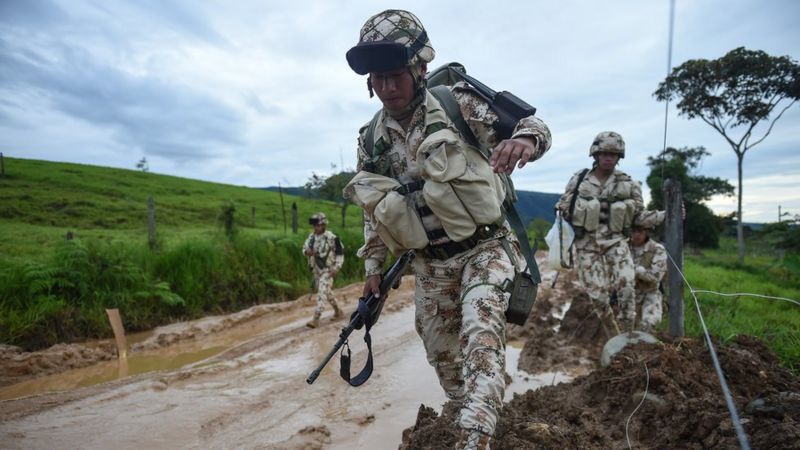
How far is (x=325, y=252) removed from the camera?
9281 millimetres

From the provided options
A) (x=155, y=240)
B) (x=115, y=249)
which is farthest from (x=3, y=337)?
(x=155, y=240)

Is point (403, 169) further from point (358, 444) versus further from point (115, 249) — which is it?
point (115, 249)

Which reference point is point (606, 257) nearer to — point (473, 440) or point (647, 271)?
point (647, 271)

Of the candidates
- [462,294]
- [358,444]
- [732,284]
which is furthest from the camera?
[732,284]

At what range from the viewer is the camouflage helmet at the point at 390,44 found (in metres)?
2.50

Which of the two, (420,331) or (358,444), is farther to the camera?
(358,444)

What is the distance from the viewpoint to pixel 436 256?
2.68 metres

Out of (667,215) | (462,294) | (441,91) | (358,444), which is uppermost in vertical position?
(441,91)

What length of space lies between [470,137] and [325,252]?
701 centimetres

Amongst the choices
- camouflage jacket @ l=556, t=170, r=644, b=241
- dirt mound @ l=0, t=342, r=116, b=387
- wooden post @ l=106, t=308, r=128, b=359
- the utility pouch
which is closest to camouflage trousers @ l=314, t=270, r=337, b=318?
wooden post @ l=106, t=308, r=128, b=359

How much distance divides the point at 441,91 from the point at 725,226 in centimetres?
3012

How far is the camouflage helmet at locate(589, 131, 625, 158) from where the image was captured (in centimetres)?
581

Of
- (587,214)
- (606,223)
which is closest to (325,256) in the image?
(587,214)

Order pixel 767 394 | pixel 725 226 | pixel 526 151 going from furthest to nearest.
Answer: pixel 725 226, pixel 767 394, pixel 526 151
